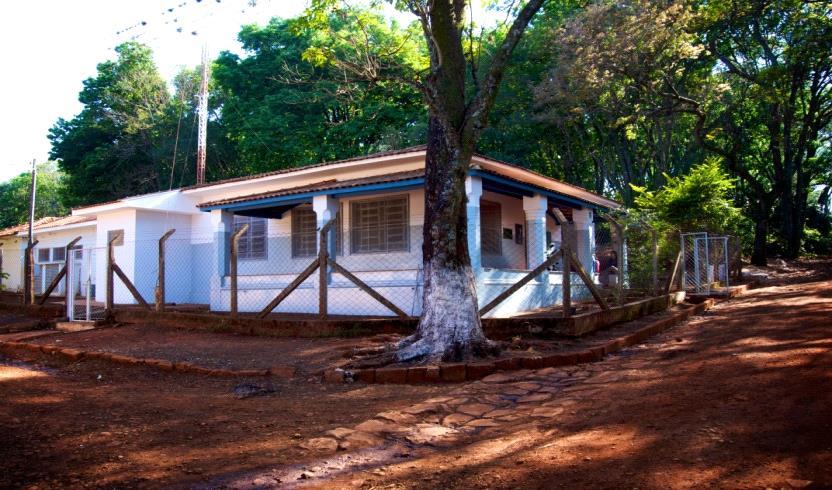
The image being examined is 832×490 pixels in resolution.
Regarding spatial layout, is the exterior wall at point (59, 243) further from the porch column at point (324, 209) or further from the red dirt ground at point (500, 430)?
the red dirt ground at point (500, 430)

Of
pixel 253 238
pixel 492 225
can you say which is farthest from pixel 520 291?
pixel 253 238

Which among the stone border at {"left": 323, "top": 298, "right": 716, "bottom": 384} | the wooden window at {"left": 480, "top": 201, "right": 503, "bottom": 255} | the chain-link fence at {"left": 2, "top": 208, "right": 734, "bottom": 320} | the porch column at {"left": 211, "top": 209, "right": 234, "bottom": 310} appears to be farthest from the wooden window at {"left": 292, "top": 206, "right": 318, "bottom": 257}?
the stone border at {"left": 323, "top": 298, "right": 716, "bottom": 384}

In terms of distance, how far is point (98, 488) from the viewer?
3.66 metres

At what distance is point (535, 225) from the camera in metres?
13.9

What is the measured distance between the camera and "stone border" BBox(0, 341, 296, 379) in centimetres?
768

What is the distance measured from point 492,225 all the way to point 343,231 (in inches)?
140

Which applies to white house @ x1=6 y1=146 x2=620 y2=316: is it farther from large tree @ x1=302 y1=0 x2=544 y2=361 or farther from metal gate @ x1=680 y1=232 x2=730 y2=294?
large tree @ x1=302 y1=0 x2=544 y2=361

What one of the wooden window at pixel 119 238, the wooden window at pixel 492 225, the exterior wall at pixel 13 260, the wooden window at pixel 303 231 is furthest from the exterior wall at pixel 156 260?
the exterior wall at pixel 13 260

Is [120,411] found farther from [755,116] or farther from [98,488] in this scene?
[755,116]

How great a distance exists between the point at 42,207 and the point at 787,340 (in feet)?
188

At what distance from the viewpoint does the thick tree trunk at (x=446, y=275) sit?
7575 mm

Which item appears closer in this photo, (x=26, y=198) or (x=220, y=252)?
(x=220, y=252)

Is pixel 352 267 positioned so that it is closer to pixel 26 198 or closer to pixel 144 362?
pixel 144 362

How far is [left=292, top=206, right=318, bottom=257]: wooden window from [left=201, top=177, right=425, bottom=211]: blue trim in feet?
3.64
